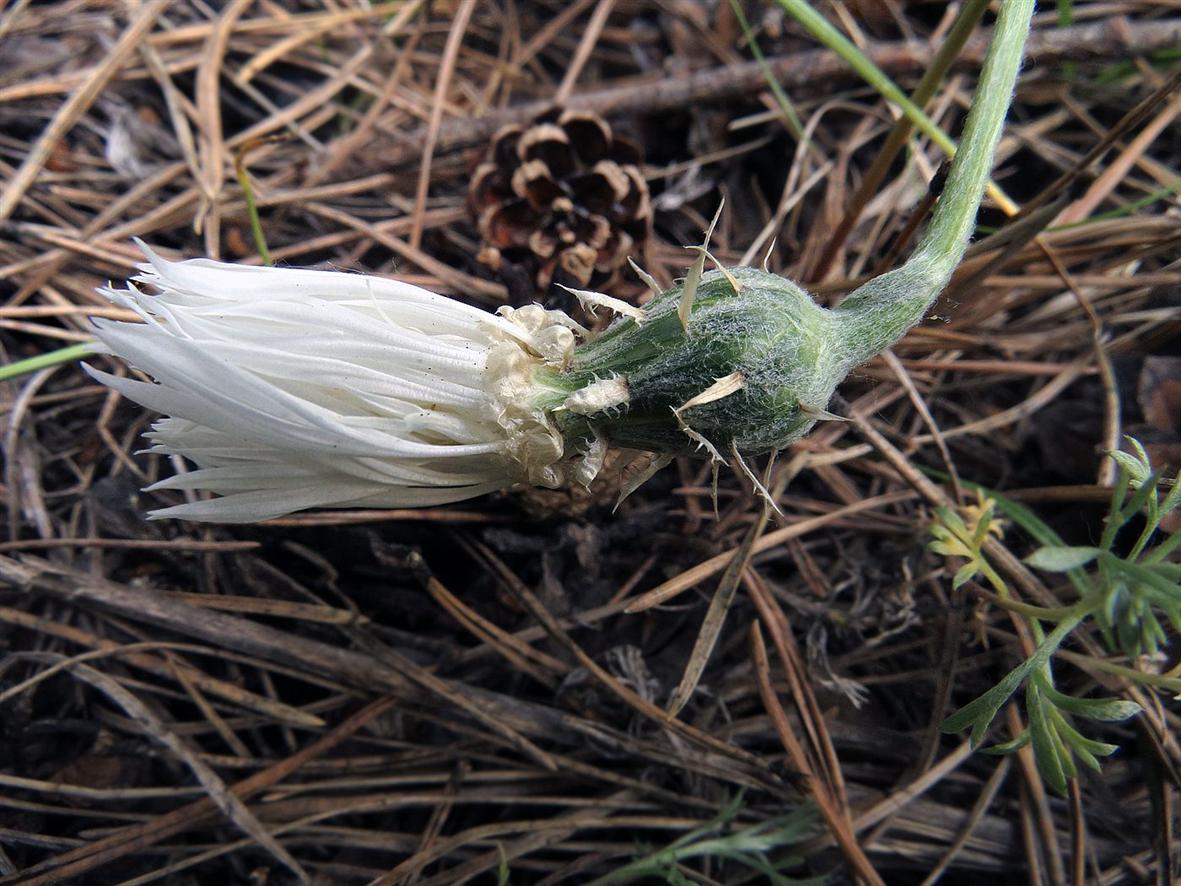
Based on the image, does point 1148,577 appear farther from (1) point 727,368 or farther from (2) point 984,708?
(1) point 727,368

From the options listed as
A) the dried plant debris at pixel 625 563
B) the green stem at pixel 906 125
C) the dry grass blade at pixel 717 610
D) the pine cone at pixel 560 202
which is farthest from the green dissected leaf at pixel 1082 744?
the pine cone at pixel 560 202

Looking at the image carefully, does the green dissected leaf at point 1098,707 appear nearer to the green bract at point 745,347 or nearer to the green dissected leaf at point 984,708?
the green dissected leaf at point 984,708

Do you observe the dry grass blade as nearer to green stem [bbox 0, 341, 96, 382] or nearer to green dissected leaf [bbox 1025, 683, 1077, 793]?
green dissected leaf [bbox 1025, 683, 1077, 793]

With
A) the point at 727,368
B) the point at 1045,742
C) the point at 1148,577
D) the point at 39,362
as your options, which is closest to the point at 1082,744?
the point at 1045,742

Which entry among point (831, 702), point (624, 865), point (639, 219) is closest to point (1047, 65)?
point (639, 219)

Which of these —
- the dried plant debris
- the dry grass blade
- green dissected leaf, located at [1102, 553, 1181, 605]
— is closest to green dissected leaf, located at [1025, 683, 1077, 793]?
the dried plant debris

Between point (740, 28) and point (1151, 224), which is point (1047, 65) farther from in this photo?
point (740, 28)

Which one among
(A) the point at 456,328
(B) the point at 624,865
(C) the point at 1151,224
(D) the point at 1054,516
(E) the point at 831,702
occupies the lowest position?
(B) the point at 624,865
